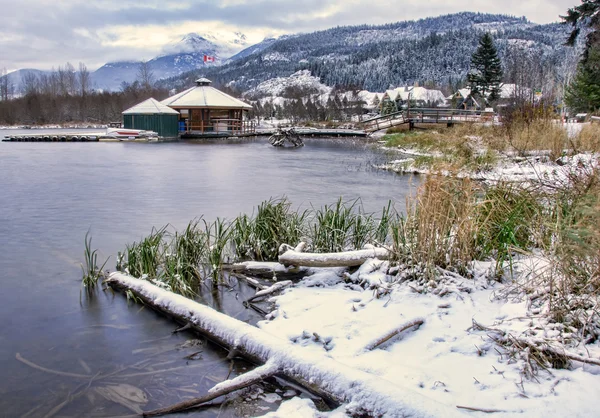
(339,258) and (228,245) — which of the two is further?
(228,245)

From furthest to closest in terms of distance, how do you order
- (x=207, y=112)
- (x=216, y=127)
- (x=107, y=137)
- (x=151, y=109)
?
(x=216, y=127), (x=207, y=112), (x=151, y=109), (x=107, y=137)

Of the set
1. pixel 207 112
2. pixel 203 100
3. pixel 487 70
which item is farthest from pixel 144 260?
pixel 487 70

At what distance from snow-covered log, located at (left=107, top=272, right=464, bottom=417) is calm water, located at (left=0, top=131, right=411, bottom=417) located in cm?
17

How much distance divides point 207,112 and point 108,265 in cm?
3051

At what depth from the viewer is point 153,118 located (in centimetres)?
3284

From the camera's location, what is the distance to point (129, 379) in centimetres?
350

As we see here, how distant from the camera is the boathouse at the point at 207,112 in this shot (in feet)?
113

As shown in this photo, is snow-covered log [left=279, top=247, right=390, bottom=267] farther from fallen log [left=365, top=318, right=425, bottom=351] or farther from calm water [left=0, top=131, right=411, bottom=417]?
fallen log [left=365, top=318, right=425, bottom=351]

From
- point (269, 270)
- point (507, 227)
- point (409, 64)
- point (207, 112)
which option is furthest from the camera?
point (409, 64)

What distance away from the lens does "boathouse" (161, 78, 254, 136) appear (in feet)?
113

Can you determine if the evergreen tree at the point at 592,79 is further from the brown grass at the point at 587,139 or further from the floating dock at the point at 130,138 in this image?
the floating dock at the point at 130,138

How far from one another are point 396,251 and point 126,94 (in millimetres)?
70622

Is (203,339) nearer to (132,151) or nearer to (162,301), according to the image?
(162,301)

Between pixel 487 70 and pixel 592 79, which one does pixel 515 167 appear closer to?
pixel 592 79
